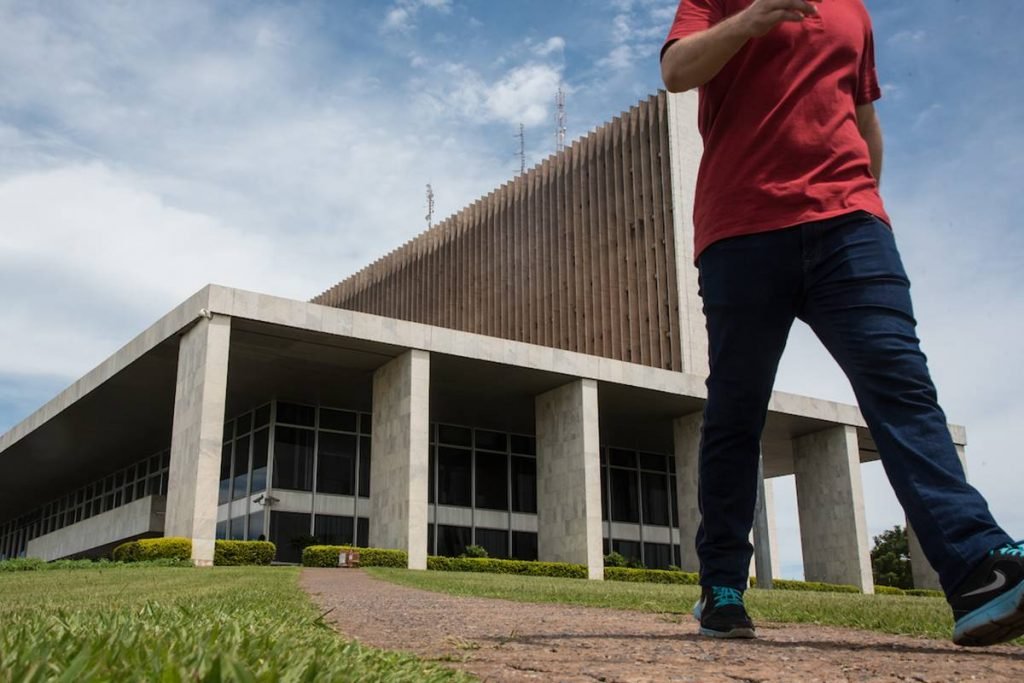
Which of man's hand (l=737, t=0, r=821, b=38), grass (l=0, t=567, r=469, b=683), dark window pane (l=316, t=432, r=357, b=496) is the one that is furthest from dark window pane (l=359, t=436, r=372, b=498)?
man's hand (l=737, t=0, r=821, b=38)

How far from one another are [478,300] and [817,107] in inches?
1732

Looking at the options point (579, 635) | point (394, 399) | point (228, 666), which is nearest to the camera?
point (228, 666)

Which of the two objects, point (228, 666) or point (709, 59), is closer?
point (228, 666)

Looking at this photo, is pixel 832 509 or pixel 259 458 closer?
pixel 259 458

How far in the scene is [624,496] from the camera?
123 ft

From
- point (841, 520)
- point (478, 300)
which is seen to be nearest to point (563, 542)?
point (841, 520)

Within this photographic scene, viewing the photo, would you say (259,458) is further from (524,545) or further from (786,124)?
(786,124)

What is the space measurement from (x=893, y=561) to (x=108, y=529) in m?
42.3

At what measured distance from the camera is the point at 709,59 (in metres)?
3.42

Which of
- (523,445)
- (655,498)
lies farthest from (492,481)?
(655,498)

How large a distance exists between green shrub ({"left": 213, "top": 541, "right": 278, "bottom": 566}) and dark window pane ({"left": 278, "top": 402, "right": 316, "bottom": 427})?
7.99m

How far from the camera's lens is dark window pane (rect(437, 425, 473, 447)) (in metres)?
33.2

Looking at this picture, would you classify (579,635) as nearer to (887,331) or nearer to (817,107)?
(887,331)

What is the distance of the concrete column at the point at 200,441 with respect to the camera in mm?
21656
